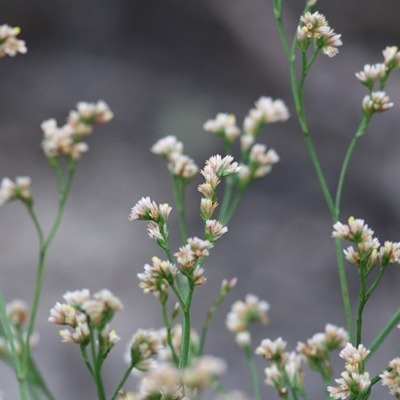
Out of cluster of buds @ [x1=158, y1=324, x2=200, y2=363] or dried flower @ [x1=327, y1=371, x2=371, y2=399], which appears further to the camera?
cluster of buds @ [x1=158, y1=324, x2=200, y2=363]

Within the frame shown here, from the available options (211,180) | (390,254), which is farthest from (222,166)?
(390,254)

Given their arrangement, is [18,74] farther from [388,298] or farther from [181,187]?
[181,187]

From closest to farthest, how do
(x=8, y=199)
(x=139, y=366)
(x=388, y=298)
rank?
(x=139, y=366), (x=8, y=199), (x=388, y=298)

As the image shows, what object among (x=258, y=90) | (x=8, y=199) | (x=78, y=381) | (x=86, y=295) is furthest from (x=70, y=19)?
A: (x=86, y=295)

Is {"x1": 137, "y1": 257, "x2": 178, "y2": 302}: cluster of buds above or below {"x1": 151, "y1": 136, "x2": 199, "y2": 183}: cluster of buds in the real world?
below

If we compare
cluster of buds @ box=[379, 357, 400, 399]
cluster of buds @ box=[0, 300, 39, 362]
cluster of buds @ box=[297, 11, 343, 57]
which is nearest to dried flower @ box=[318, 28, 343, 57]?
cluster of buds @ box=[297, 11, 343, 57]

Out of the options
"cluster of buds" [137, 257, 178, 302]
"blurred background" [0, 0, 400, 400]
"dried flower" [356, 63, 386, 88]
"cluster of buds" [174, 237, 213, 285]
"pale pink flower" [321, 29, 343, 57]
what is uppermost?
"blurred background" [0, 0, 400, 400]

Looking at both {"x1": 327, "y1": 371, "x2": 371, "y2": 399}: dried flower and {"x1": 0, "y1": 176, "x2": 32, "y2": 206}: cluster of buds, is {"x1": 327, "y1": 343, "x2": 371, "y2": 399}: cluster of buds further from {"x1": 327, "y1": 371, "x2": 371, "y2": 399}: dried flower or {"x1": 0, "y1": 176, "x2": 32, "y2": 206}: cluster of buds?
{"x1": 0, "y1": 176, "x2": 32, "y2": 206}: cluster of buds
